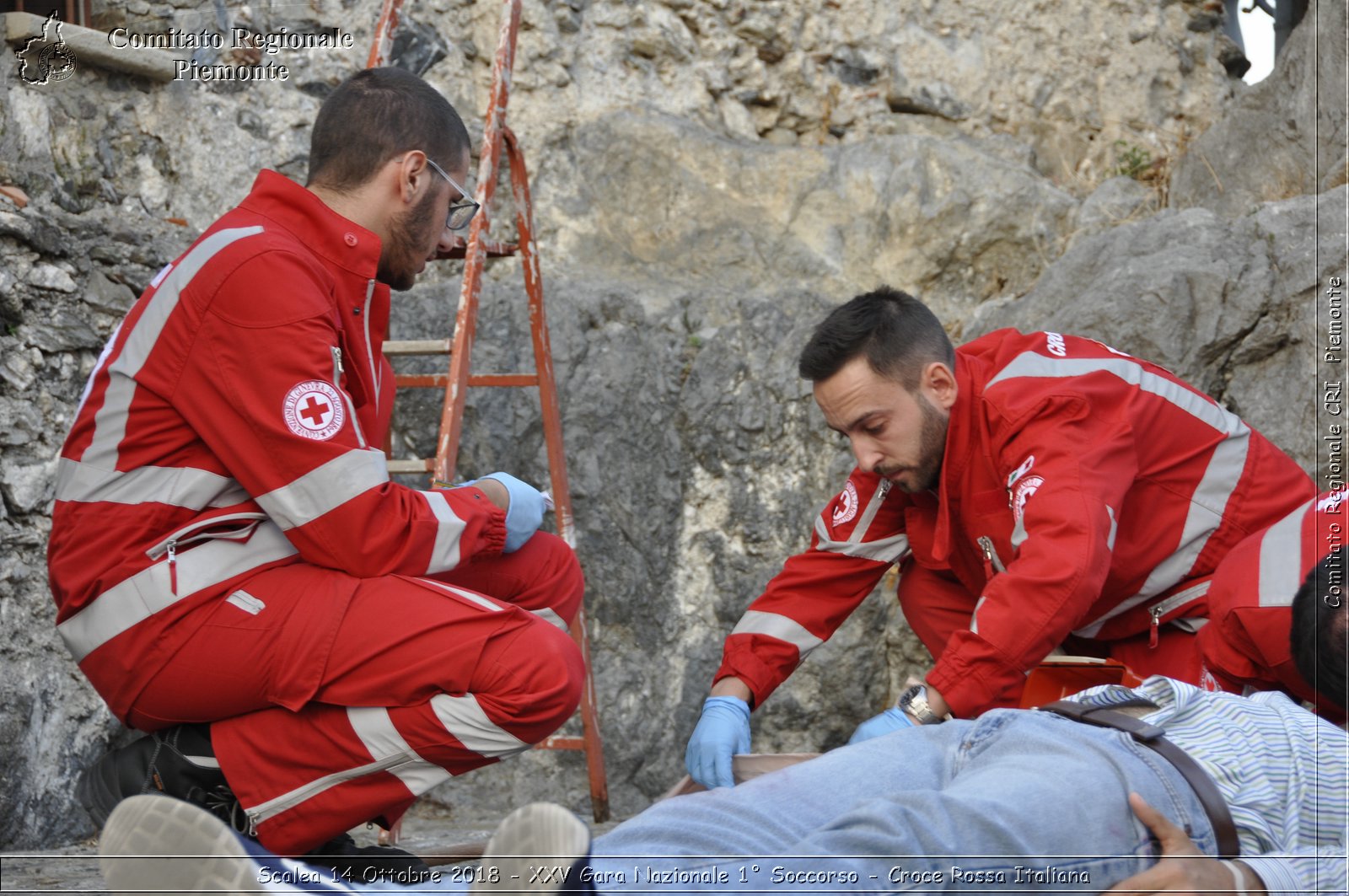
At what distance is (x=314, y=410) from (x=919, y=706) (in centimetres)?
115

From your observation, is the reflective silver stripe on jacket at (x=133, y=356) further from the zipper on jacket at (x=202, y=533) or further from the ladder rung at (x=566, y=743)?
the ladder rung at (x=566, y=743)

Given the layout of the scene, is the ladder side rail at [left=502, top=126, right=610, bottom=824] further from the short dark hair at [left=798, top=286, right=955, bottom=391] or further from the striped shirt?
the striped shirt

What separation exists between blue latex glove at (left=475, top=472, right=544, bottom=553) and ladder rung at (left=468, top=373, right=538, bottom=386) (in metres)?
0.96

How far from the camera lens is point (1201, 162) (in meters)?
4.38

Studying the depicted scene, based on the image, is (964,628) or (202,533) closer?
(202,533)

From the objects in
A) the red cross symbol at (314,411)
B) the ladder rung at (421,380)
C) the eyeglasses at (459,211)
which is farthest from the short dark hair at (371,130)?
the ladder rung at (421,380)

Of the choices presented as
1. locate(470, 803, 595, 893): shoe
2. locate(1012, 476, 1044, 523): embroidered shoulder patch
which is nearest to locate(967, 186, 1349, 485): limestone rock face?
locate(1012, 476, 1044, 523): embroidered shoulder patch

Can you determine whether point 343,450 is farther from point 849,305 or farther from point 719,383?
point 719,383

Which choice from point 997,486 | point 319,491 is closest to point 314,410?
point 319,491

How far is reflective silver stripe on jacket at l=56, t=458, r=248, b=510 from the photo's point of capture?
6.80ft

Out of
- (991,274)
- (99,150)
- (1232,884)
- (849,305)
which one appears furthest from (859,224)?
(1232,884)

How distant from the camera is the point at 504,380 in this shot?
3412 millimetres

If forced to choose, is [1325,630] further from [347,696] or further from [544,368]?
[544,368]

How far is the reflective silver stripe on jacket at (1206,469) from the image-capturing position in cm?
265
